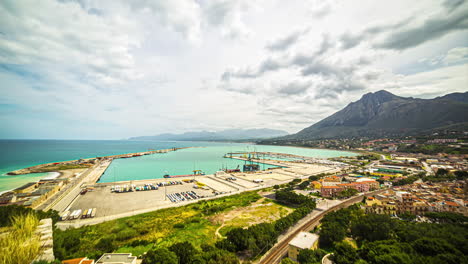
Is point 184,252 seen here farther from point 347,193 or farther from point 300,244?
point 347,193

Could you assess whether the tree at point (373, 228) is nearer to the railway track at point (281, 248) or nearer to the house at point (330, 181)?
the railway track at point (281, 248)

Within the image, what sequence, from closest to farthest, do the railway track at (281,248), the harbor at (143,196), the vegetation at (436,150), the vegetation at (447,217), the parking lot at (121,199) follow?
1. the railway track at (281,248)
2. the vegetation at (447,217)
3. the harbor at (143,196)
4. the parking lot at (121,199)
5. the vegetation at (436,150)

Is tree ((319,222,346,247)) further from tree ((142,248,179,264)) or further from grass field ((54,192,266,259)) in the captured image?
tree ((142,248,179,264))

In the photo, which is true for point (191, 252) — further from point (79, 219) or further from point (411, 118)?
point (411, 118)

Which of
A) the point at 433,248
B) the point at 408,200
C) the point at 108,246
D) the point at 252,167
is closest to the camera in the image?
the point at 433,248

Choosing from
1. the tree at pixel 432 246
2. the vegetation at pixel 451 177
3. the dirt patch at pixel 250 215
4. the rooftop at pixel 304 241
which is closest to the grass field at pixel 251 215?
the dirt patch at pixel 250 215

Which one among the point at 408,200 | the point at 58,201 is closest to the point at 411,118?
the point at 408,200

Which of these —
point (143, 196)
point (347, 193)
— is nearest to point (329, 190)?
point (347, 193)
